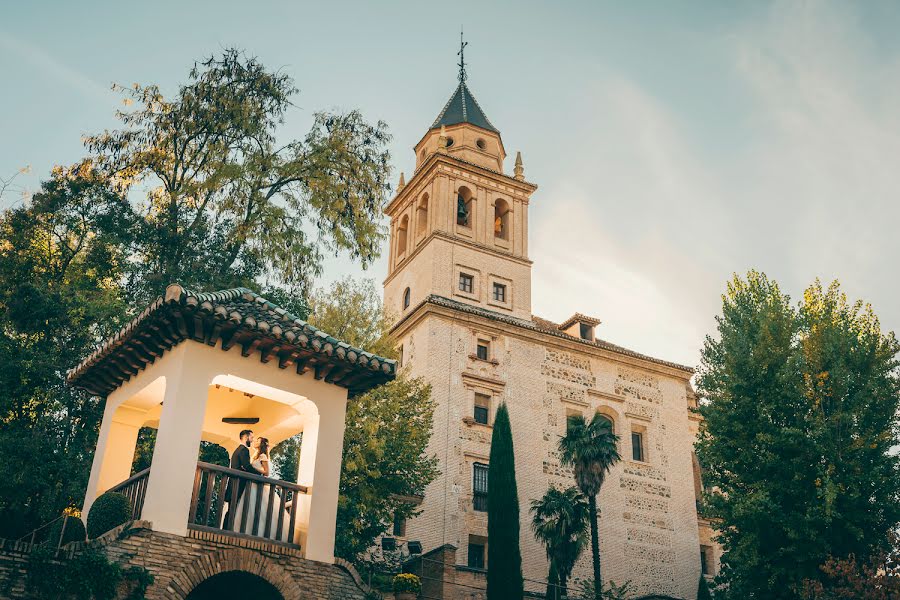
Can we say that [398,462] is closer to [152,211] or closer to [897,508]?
[152,211]

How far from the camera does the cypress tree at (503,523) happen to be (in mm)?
21625

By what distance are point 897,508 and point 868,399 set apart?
252 centimetres

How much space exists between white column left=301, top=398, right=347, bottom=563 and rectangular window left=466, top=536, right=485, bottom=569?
16.6 m

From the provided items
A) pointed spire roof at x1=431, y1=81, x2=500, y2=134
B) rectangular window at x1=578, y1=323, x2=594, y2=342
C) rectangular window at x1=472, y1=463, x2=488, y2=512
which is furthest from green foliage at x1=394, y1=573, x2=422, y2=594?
pointed spire roof at x1=431, y1=81, x2=500, y2=134

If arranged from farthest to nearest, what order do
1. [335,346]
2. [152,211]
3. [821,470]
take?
1. [152,211]
2. [821,470]
3. [335,346]

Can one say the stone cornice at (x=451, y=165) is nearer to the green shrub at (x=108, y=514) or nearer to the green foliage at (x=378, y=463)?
the green foliage at (x=378, y=463)

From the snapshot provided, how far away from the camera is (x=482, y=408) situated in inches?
1192

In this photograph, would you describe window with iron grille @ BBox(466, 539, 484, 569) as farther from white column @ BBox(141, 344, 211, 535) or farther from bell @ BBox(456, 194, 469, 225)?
white column @ BBox(141, 344, 211, 535)

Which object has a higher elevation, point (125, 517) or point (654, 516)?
point (654, 516)

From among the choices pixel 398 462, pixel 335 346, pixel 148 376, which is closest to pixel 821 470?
pixel 398 462

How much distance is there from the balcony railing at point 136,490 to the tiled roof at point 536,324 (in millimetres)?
19967

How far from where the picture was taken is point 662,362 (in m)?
34.6

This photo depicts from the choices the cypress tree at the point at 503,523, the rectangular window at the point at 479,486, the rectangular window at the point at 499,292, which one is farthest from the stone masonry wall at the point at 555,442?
the cypress tree at the point at 503,523

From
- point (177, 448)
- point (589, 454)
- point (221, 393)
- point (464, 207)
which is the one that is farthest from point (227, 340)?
point (464, 207)
